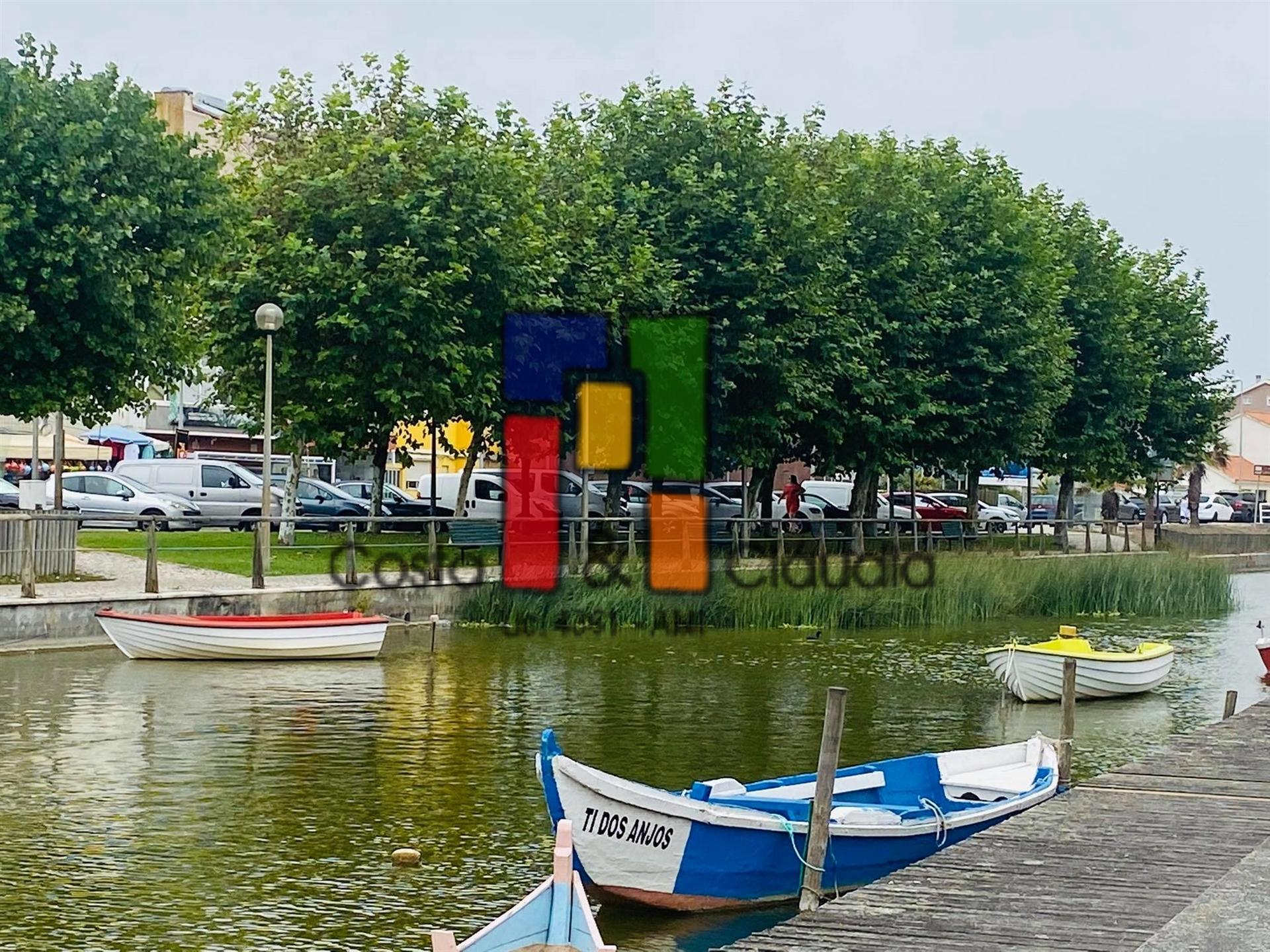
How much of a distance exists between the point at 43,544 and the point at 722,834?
18863 millimetres

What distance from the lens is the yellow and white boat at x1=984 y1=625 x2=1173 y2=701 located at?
25.2 m

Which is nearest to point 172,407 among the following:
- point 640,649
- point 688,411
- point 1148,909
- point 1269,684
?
point 688,411

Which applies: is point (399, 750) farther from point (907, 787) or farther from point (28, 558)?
point (28, 558)

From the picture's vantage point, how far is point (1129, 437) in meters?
60.3

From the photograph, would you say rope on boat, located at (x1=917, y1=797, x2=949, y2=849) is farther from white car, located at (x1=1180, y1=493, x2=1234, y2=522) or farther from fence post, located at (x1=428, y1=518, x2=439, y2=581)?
white car, located at (x1=1180, y1=493, x2=1234, y2=522)

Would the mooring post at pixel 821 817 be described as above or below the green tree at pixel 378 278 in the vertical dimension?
below

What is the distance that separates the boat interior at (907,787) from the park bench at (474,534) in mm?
19069

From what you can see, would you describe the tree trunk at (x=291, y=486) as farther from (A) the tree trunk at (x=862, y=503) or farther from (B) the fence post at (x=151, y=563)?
(A) the tree trunk at (x=862, y=503)

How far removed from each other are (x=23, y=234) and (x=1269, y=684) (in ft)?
66.7

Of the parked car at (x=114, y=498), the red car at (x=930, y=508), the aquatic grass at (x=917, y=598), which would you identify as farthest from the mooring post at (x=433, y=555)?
the red car at (x=930, y=508)

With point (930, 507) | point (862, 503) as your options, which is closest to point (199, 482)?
point (862, 503)

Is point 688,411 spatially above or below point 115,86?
below

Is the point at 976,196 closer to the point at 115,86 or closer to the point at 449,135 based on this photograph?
the point at 449,135

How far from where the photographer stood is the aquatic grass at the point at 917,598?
3250cm
